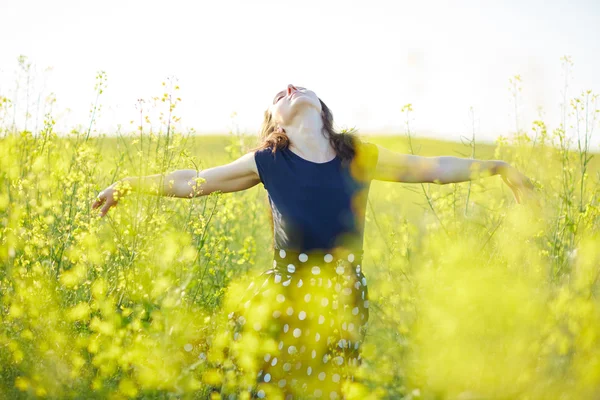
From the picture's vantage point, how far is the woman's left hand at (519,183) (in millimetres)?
2783

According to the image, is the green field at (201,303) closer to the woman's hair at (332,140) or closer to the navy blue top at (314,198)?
the navy blue top at (314,198)

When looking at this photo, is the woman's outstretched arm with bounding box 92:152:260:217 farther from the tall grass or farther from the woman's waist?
the woman's waist

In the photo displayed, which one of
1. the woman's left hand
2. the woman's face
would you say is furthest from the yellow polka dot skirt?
the woman's left hand

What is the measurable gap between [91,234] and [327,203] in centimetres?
108

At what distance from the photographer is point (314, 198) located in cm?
270

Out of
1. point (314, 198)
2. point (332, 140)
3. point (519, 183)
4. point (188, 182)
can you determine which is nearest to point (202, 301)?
point (188, 182)

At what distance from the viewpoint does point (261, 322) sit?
8.17 feet

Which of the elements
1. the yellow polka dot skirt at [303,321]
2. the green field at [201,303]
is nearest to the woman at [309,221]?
the yellow polka dot skirt at [303,321]

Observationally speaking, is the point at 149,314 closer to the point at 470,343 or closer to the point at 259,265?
the point at 470,343

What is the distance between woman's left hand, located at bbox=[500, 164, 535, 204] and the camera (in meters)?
2.78

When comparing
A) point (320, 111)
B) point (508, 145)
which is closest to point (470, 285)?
point (320, 111)

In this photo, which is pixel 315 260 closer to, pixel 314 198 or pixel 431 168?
pixel 314 198

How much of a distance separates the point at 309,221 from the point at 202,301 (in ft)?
2.80

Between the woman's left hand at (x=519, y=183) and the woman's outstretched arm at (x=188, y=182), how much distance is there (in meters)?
1.22
